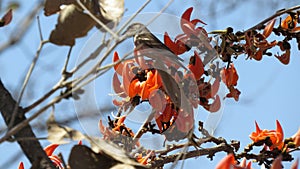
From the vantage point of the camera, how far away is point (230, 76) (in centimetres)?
76

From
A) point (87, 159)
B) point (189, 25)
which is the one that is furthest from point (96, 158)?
point (189, 25)

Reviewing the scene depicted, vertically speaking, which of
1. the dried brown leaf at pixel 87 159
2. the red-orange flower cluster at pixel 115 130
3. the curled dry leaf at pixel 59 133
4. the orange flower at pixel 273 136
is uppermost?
the curled dry leaf at pixel 59 133

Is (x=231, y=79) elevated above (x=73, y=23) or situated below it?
below

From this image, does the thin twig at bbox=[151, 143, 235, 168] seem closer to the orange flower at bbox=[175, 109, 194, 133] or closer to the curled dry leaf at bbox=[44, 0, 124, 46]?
the orange flower at bbox=[175, 109, 194, 133]

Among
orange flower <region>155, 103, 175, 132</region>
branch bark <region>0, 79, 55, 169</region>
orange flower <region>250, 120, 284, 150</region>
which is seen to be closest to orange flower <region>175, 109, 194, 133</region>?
orange flower <region>155, 103, 175, 132</region>

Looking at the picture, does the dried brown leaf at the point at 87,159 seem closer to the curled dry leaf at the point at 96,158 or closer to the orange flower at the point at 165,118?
the curled dry leaf at the point at 96,158

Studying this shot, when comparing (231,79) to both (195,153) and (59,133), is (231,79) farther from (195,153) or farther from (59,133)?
(59,133)

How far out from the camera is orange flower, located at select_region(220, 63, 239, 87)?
753 millimetres

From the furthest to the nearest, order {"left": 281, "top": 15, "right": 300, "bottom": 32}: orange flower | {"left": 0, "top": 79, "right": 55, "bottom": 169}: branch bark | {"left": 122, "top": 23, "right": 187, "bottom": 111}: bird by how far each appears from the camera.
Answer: {"left": 281, "top": 15, "right": 300, "bottom": 32}: orange flower → {"left": 122, "top": 23, "right": 187, "bottom": 111}: bird → {"left": 0, "top": 79, "right": 55, "bottom": 169}: branch bark

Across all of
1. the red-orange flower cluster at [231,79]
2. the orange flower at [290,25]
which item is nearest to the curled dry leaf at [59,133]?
the red-orange flower cluster at [231,79]

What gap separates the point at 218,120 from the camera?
2.43 feet

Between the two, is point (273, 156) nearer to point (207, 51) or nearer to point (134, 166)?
point (207, 51)

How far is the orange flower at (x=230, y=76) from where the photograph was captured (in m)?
0.75

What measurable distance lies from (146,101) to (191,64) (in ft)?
0.22
